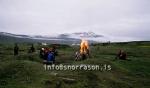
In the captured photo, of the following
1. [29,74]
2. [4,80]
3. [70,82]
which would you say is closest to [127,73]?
[70,82]

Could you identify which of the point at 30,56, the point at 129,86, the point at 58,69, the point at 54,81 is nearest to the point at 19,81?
the point at 54,81

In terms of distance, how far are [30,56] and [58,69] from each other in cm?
1296

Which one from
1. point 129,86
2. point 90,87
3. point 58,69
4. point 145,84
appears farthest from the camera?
point 58,69

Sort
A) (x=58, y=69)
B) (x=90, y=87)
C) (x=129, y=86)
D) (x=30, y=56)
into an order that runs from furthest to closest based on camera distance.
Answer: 1. (x=30, y=56)
2. (x=58, y=69)
3. (x=129, y=86)
4. (x=90, y=87)

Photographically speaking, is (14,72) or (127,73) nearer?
(14,72)

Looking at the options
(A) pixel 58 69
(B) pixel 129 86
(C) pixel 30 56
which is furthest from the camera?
(C) pixel 30 56

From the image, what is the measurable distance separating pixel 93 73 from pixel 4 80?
9.39 metres

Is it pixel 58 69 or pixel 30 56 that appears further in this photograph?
pixel 30 56

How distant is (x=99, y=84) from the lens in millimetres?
25891

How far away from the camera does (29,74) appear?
27.8 meters

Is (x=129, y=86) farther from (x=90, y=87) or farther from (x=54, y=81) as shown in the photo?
(x=54, y=81)

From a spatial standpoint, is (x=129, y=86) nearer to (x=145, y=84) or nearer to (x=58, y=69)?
(x=145, y=84)

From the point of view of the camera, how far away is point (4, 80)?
25.9 metres

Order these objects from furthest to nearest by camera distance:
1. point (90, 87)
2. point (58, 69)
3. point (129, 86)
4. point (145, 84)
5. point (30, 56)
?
1. point (30, 56)
2. point (58, 69)
3. point (145, 84)
4. point (129, 86)
5. point (90, 87)
